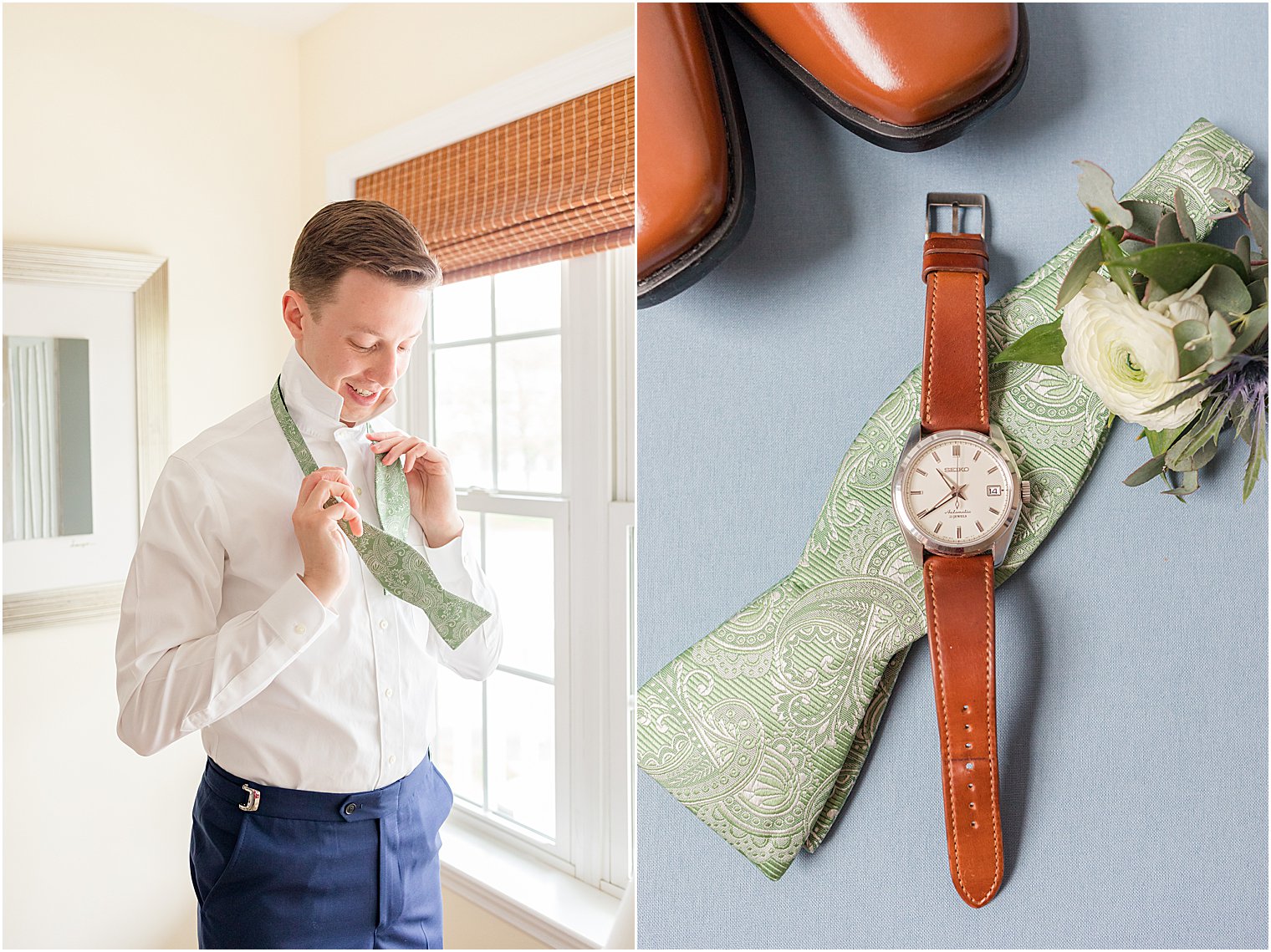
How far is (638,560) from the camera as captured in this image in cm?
70

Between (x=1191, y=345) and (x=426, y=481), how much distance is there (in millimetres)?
466

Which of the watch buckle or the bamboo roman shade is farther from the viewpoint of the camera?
the bamboo roman shade

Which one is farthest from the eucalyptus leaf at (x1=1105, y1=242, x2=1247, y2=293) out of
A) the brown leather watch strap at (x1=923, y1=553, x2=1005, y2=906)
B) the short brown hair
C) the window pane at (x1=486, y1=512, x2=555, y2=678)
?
the window pane at (x1=486, y1=512, x2=555, y2=678)

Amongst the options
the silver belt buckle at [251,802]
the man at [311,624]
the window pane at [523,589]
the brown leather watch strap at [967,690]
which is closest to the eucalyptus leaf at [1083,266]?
the brown leather watch strap at [967,690]

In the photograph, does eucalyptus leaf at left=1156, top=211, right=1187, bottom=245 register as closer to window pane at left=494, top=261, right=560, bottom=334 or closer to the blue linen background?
the blue linen background

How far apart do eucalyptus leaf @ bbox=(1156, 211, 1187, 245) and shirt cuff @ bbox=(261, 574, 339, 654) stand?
1.86 feet

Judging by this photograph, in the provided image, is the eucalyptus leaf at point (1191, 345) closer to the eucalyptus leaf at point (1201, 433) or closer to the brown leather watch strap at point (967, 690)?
the eucalyptus leaf at point (1201, 433)

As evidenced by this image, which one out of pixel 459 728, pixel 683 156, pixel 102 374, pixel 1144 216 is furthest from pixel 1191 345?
pixel 102 374

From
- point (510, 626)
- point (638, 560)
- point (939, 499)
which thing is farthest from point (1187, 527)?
point (510, 626)

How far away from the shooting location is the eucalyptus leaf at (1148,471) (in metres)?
0.53

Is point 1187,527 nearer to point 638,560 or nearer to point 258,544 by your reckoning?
point 638,560

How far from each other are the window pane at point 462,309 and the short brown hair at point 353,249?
500mm

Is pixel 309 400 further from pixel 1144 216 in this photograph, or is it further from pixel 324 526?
pixel 1144 216

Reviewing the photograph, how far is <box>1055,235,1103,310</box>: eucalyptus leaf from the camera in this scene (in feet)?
1.49
